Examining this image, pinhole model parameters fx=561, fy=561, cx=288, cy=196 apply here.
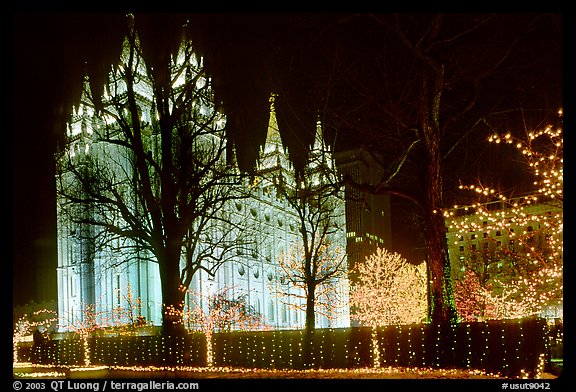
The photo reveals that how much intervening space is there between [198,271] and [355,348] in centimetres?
4138

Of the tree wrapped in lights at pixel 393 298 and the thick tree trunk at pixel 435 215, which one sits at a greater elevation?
the thick tree trunk at pixel 435 215

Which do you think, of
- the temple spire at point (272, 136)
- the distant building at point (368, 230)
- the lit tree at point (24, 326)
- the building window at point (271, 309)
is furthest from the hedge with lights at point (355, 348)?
the building window at point (271, 309)

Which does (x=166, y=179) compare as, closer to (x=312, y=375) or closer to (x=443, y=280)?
(x=312, y=375)

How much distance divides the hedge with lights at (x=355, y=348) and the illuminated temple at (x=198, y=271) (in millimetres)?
18417

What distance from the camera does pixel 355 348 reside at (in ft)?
48.0

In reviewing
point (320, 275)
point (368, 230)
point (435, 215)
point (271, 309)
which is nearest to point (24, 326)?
point (320, 275)

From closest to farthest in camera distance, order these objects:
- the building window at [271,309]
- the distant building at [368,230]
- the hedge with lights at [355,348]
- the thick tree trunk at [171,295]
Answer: the hedge with lights at [355,348]
the thick tree trunk at [171,295]
the distant building at [368,230]
the building window at [271,309]

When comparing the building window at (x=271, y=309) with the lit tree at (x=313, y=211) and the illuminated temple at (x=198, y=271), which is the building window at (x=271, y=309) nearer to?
the illuminated temple at (x=198, y=271)

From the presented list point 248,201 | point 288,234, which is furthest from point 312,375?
point 288,234

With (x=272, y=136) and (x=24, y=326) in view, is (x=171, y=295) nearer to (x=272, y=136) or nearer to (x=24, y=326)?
(x=24, y=326)

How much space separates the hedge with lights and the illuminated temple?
60.4 feet

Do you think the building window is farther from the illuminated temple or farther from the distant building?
the distant building

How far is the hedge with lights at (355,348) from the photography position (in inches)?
449
